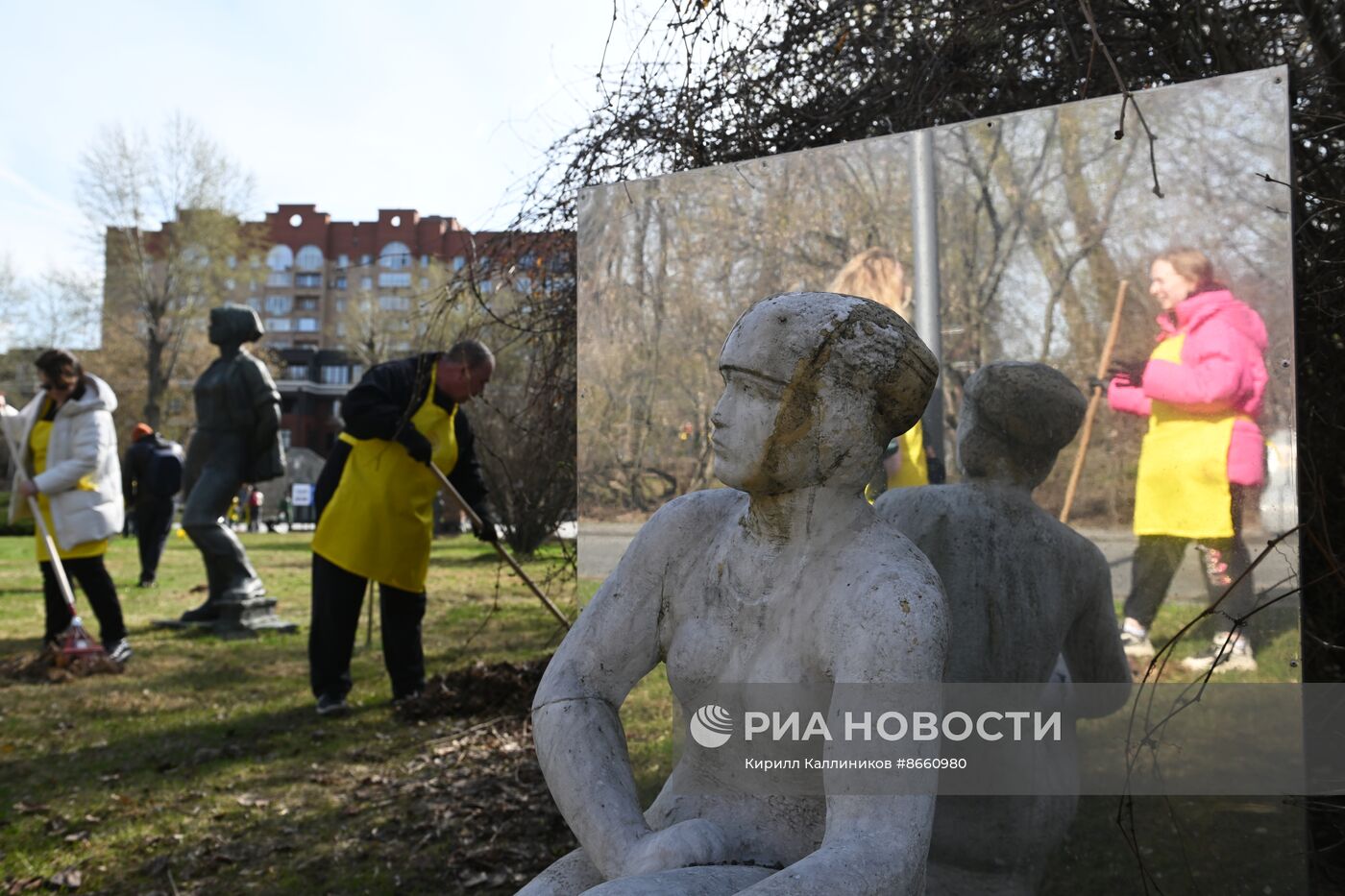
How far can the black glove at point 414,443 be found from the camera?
5.78m

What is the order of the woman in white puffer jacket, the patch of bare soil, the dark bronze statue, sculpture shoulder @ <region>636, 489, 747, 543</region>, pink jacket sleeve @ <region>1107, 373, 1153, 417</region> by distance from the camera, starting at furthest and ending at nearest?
the dark bronze statue < the woman in white puffer jacket < the patch of bare soil < pink jacket sleeve @ <region>1107, 373, 1153, 417</region> < sculpture shoulder @ <region>636, 489, 747, 543</region>

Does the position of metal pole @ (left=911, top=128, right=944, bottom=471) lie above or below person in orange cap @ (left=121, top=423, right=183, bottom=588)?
above

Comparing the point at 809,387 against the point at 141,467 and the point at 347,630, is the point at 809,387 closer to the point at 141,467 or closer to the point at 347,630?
the point at 347,630

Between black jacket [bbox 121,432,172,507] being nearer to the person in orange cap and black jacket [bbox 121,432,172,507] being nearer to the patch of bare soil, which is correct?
the person in orange cap

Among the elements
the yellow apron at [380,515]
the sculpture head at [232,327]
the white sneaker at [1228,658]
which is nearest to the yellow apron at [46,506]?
the sculpture head at [232,327]

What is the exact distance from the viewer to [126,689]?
683 cm

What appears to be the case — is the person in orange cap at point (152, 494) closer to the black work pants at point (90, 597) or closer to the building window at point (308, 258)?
the black work pants at point (90, 597)

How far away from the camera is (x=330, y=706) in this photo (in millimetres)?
6184

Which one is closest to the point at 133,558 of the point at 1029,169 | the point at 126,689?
the point at 126,689

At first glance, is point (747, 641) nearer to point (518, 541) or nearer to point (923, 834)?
point (923, 834)

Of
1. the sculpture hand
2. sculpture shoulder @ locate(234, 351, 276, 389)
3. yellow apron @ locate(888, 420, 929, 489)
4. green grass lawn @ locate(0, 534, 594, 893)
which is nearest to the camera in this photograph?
the sculpture hand

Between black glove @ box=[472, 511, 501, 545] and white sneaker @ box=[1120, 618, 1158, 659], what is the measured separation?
4.02 m

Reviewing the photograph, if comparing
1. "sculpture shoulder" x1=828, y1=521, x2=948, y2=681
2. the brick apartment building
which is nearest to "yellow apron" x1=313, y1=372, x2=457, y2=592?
"sculpture shoulder" x1=828, y1=521, x2=948, y2=681

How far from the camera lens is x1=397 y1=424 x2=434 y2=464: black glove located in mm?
5781
